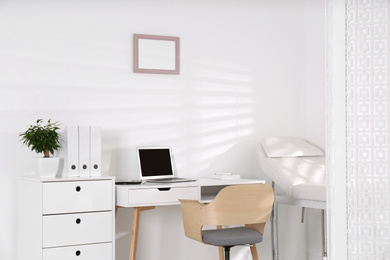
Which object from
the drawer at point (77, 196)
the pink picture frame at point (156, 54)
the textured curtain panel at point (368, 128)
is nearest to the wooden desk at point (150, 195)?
the drawer at point (77, 196)

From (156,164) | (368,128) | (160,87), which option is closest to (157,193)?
(156,164)

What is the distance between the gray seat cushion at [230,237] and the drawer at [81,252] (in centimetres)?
62

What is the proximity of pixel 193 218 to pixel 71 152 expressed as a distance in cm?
86

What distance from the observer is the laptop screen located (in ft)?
13.1

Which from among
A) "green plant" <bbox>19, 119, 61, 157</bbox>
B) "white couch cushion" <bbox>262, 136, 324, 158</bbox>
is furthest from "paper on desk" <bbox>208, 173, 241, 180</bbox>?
"green plant" <bbox>19, 119, 61, 157</bbox>

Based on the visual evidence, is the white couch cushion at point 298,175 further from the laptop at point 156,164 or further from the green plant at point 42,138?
the green plant at point 42,138

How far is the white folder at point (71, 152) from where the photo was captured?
3541 millimetres

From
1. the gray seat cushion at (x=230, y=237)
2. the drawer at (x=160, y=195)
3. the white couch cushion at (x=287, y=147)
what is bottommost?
the gray seat cushion at (x=230, y=237)

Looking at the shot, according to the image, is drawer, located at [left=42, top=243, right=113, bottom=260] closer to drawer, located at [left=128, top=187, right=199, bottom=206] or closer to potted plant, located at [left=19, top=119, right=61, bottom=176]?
drawer, located at [left=128, top=187, right=199, bottom=206]

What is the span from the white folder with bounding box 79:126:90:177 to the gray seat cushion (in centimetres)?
84

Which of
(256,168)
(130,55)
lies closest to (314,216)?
(256,168)

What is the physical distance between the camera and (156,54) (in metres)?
4.18

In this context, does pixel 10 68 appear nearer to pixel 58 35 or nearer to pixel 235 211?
pixel 58 35

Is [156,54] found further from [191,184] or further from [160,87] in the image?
[191,184]
